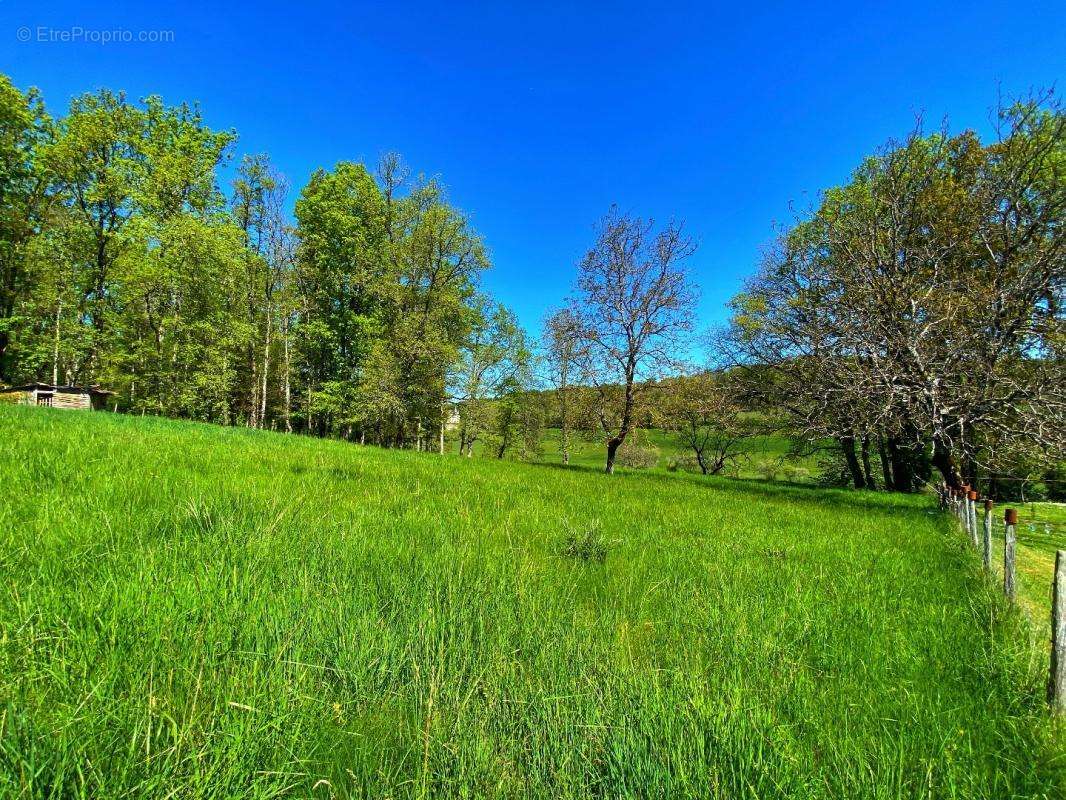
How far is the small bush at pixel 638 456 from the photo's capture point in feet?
180

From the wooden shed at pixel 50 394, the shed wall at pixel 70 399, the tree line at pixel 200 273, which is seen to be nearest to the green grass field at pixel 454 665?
the tree line at pixel 200 273

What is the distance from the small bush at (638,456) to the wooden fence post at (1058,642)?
52705 mm

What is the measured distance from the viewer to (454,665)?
2.12 metres

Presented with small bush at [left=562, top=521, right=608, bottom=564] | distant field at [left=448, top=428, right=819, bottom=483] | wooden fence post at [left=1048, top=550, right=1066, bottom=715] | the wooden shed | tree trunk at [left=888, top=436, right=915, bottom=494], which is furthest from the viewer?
distant field at [left=448, top=428, right=819, bottom=483]

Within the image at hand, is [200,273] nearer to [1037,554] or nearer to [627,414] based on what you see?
[627,414]

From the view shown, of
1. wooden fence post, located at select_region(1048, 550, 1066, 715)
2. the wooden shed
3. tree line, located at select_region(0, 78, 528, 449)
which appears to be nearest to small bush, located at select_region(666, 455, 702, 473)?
tree line, located at select_region(0, 78, 528, 449)

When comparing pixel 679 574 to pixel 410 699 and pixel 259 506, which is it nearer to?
pixel 410 699

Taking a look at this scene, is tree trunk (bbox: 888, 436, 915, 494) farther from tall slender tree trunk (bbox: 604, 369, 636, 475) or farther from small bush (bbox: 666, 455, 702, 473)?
small bush (bbox: 666, 455, 702, 473)

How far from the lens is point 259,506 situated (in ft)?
14.1

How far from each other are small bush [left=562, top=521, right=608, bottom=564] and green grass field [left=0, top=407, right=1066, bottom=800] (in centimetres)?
4

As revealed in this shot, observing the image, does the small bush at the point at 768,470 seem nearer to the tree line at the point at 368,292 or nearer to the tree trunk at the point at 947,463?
the tree line at the point at 368,292

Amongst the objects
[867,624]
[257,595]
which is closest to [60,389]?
[257,595]

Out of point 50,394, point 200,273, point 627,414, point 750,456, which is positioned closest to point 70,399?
point 50,394

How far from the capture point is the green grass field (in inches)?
56.4
